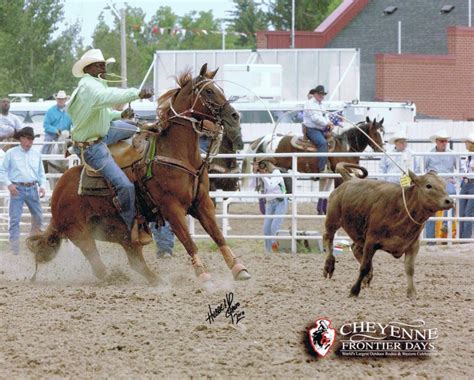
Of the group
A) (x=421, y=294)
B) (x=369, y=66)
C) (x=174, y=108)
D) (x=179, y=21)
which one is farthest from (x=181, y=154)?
(x=179, y=21)

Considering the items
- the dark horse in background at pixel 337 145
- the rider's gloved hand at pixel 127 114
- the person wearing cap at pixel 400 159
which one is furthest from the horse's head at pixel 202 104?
the dark horse in background at pixel 337 145

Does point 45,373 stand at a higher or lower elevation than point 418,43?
lower

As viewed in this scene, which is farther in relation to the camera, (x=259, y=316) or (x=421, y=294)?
(x=421, y=294)

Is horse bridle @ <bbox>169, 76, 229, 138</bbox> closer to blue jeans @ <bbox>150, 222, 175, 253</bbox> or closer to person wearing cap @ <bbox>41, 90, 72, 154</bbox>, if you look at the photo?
blue jeans @ <bbox>150, 222, 175, 253</bbox>

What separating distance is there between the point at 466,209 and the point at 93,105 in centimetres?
619

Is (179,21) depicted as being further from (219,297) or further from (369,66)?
(219,297)

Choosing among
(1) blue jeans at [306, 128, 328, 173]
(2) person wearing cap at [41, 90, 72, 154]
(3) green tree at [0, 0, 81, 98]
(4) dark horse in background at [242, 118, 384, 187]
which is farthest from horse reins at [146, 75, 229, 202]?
(3) green tree at [0, 0, 81, 98]

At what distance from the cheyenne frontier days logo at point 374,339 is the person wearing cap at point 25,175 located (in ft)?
21.4

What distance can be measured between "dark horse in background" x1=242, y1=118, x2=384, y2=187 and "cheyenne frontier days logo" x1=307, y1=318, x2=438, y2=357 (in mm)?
8609

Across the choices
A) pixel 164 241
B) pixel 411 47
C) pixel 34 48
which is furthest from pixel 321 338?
pixel 411 47

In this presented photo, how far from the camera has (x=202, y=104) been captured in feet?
32.0

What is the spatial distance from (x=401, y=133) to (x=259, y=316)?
7.07 m

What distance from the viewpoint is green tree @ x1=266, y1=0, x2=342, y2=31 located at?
1945 inches

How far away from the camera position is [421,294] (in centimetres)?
950
